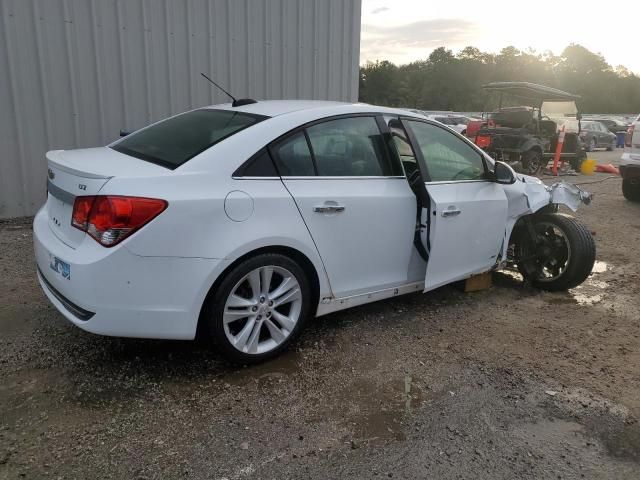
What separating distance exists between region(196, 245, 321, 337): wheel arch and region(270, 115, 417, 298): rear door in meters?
0.10

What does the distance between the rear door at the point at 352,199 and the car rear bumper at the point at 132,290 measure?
724 millimetres

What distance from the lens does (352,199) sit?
11.0ft

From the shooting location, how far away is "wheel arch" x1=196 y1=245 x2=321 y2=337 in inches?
113

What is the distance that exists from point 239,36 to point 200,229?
18.8 feet

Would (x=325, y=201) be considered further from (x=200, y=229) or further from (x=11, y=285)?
(x=11, y=285)

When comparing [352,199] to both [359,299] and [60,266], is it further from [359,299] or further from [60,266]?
[60,266]

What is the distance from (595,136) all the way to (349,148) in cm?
2523

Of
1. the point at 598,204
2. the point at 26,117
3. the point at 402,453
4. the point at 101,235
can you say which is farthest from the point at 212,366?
the point at 598,204

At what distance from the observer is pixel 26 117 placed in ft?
20.5

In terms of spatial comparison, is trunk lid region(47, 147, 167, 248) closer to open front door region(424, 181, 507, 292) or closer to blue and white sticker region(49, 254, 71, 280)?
blue and white sticker region(49, 254, 71, 280)

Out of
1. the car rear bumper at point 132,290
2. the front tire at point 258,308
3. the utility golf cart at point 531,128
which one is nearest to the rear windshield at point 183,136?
the car rear bumper at point 132,290

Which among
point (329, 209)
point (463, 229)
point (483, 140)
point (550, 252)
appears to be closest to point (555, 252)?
point (550, 252)

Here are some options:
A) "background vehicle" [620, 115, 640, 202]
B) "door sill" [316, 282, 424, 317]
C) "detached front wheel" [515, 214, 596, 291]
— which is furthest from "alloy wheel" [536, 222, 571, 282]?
"background vehicle" [620, 115, 640, 202]

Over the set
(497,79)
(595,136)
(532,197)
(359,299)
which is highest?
Answer: (497,79)
